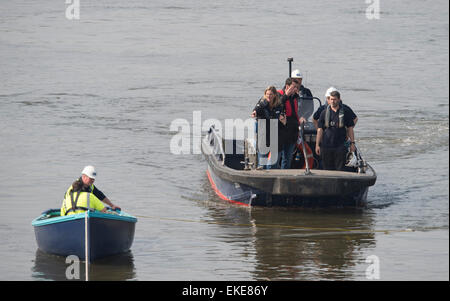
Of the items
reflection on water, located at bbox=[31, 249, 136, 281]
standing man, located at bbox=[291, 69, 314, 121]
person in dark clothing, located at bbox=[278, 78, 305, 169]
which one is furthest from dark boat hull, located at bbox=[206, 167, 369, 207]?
reflection on water, located at bbox=[31, 249, 136, 281]

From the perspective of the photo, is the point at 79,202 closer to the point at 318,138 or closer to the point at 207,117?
the point at 318,138

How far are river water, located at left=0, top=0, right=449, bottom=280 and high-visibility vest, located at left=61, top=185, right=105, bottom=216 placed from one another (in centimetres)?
78

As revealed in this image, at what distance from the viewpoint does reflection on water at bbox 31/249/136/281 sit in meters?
11.0

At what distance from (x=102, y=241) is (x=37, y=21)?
36.3 meters

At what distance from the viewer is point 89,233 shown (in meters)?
11.1

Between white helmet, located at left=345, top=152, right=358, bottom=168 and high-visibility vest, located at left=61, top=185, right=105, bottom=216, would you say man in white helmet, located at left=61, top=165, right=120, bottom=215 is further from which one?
white helmet, located at left=345, top=152, right=358, bottom=168

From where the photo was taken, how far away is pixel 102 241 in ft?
37.4

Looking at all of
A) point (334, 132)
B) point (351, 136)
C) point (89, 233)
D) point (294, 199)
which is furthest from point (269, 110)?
point (89, 233)

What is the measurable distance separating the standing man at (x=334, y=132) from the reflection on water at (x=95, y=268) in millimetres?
3870

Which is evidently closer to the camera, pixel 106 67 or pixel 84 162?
pixel 84 162

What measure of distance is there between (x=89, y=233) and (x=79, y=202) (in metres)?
0.48

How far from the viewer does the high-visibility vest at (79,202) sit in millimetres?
11352
